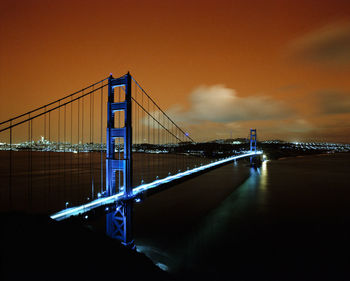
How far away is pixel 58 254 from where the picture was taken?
5250 mm

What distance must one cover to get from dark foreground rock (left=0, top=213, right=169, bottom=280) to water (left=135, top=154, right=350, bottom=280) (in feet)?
A: 16.1

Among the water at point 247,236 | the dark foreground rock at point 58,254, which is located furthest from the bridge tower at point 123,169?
the dark foreground rock at point 58,254

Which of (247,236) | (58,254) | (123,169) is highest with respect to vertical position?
(123,169)

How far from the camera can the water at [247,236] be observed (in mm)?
10664

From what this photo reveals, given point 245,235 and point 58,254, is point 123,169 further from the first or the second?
point 245,235

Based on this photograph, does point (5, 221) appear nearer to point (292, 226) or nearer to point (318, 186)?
point (292, 226)

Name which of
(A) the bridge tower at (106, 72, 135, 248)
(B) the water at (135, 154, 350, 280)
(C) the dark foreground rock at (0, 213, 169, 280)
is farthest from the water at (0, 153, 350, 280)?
(C) the dark foreground rock at (0, 213, 169, 280)

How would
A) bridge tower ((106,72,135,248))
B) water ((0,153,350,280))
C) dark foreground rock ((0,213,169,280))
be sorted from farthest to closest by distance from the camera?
water ((0,153,350,280)) → bridge tower ((106,72,135,248)) → dark foreground rock ((0,213,169,280))

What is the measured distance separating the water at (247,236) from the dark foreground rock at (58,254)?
4900 mm

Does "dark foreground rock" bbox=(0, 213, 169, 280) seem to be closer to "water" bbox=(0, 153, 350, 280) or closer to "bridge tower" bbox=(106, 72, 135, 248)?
"bridge tower" bbox=(106, 72, 135, 248)

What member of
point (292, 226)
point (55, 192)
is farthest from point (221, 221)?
point (55, 192)

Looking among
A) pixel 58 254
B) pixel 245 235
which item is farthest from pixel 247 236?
pixel 58 254

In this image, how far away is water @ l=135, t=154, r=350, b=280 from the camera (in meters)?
10.7

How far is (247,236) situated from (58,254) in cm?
1226
